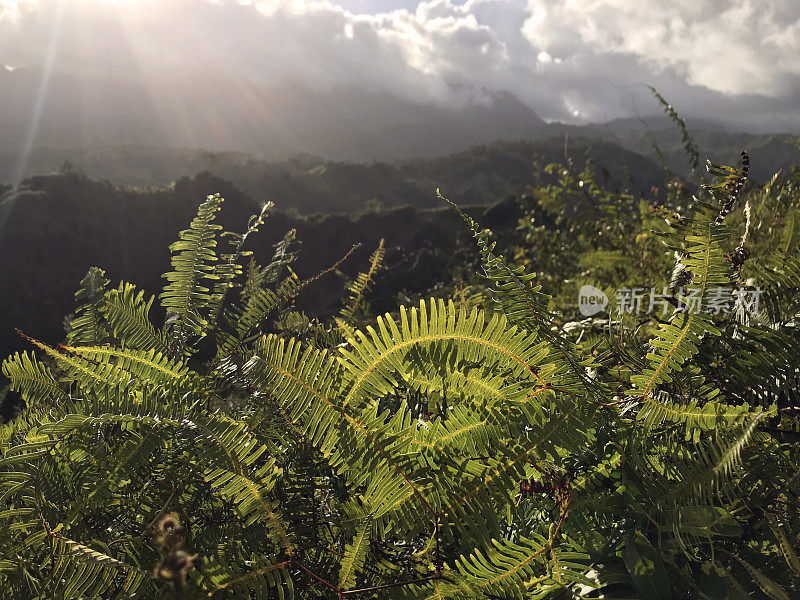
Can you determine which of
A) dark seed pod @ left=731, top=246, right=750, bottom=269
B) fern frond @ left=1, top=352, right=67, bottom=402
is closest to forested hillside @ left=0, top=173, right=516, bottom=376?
dark seed pod @ left=731, top=246, right=750, bottom=269

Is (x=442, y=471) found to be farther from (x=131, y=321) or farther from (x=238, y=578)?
(x=131, y=321)

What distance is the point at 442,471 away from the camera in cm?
41

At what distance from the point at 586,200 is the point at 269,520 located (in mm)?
2706

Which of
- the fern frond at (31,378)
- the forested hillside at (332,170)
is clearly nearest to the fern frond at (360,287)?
the fern frond at (31,378)

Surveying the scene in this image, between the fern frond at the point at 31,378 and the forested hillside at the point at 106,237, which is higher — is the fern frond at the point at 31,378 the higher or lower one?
the higher one

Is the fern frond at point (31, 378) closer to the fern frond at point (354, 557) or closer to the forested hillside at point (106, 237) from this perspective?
the fern frond at point (354, 557)

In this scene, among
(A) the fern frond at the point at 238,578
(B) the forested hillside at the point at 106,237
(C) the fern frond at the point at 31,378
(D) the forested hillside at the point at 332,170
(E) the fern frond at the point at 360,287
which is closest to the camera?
(A) the fern frond at the point at 238,578

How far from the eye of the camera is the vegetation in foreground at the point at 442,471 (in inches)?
15.4

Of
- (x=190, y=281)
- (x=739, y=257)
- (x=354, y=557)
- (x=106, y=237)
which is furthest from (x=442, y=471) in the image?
(x=106, y=237)

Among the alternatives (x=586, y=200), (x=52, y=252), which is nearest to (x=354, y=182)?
(x=52, y=252)

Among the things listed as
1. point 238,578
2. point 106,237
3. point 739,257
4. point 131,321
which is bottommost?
point 106,237

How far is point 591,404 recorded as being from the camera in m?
0.41

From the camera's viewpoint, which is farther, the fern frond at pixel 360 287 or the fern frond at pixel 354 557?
the fern frond at pixel 360 287

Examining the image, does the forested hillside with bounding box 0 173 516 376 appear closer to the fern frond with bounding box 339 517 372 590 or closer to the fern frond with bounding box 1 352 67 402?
the fern frond with bounding box 1 352 67 402
